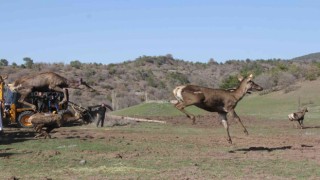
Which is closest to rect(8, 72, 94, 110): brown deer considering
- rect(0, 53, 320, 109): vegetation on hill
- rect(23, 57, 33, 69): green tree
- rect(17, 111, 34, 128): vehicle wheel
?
rect(17, 111, 34, 128): vehicle wheel

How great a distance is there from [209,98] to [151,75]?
75.4 m

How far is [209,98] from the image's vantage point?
17812mm

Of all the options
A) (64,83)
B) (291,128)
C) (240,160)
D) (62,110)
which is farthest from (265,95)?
(240,160)

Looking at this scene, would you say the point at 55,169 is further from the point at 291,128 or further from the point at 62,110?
the point at 291,128

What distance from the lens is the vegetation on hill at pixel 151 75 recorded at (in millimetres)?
64125

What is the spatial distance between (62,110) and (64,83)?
6.48 m

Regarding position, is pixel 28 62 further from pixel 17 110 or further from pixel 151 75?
pixel 17 110

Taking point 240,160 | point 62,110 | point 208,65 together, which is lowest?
point 240,160

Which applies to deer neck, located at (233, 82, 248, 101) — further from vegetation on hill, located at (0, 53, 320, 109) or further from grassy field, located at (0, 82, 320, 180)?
vegetation on hill, located at (0, 53, 320, 109)

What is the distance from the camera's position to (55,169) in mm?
13852

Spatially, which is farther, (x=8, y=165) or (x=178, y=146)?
(x=178, y=146)

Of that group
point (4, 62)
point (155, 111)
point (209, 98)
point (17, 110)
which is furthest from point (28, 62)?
point (209, 98)

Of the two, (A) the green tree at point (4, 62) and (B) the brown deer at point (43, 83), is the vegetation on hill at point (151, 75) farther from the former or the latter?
(B) the brown deer at point (43, 83)

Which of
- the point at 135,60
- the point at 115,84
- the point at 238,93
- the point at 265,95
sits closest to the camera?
the point at 238,93
